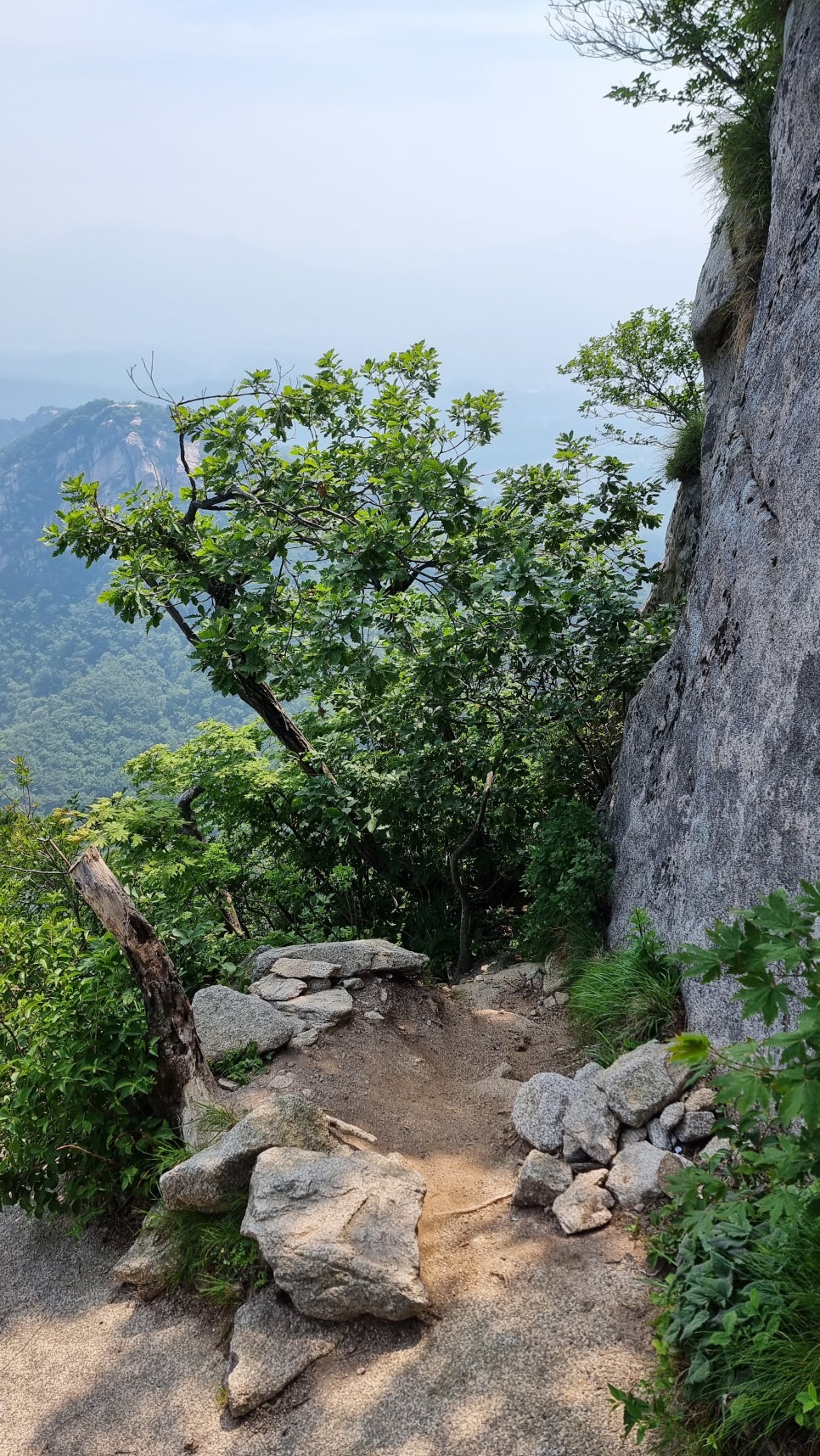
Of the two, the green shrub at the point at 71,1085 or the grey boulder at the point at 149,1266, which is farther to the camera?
the green shrub at the point at 71,1085

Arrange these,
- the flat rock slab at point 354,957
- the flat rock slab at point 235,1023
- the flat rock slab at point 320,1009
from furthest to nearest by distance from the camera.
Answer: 1. the flat rock slab at point 354,957
2. the flat rock slab at point 320,1009
3. the flat rock slab at point 235,1023

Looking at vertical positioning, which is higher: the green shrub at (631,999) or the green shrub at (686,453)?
the green shrub at (686,453)

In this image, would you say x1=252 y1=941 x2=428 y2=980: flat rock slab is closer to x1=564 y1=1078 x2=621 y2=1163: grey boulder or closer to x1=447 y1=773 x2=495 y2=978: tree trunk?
x1=447 y1=773 x2=495 y2=978: tree trunk

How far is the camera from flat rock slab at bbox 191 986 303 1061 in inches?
235

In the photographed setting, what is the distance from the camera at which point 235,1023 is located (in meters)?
6.11

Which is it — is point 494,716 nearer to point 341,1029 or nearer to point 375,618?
point 375,618

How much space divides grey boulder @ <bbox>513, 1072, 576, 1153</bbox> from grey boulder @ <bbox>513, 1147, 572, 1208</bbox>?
25 centimetres

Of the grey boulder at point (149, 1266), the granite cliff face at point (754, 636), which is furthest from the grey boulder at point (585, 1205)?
the grey boulder at point (149, 1266)

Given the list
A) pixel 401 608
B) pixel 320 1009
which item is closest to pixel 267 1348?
pixel 320 1009

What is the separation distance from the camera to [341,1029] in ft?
21.1

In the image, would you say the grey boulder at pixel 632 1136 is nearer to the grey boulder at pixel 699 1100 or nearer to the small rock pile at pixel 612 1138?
the small rock pile at pixel 612 1138

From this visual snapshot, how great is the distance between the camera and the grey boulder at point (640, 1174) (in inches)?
164

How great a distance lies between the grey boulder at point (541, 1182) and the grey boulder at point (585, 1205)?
54 millimetres

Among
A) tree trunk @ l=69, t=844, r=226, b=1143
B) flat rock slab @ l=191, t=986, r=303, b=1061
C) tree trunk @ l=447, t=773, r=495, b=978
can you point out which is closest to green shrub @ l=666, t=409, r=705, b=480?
tree trunk @ l=447, t=773, r=495, b=978
